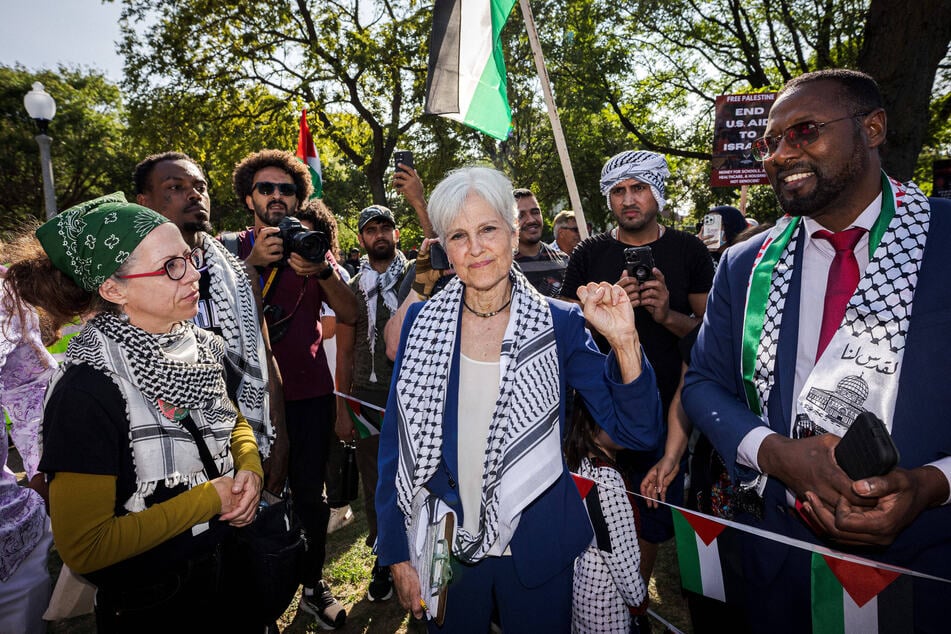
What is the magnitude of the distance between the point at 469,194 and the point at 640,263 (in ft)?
4.00

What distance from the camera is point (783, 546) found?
1619mm

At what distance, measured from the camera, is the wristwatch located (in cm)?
301

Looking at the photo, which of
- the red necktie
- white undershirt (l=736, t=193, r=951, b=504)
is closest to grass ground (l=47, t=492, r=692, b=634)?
white undershirt (l=736, t=193, r=951, b=504)

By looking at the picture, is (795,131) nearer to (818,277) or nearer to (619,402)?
(818,277)

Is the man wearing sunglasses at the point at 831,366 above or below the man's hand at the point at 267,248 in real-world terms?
below

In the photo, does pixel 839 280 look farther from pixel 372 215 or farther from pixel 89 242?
pixel 372 215

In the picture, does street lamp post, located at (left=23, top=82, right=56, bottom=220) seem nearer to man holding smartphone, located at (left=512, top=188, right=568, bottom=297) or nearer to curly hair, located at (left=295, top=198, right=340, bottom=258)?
curly hair, located at (left=295, top=198, right=340, bottom=258)

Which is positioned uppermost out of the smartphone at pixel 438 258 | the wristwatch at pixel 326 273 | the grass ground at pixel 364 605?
the smartphone at pixel 438 258

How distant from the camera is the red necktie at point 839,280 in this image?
61.9 inches

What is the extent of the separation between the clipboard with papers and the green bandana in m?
1.31

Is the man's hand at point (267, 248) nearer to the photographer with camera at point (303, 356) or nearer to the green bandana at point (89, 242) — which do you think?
the photographer with camera at point (303, 356)

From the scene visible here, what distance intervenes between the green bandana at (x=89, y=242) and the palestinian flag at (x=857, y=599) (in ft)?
7.88

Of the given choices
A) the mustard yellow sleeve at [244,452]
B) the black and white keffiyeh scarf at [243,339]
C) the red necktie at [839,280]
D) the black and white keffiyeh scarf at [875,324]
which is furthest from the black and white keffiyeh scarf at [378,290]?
the red necktie at [839,280]

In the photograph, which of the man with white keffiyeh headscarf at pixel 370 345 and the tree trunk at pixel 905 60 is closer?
the man with white keffiyeh headscarf at pixel 370 345
